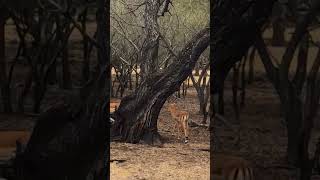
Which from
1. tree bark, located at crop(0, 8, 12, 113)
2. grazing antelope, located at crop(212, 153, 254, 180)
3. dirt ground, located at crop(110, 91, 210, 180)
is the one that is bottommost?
dirt ground, located at crop(110, 91, 210, 180)

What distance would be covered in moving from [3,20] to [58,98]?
2.44 feet

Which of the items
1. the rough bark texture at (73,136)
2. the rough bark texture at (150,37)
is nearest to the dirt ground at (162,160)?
the rough bark texture at (150,37)

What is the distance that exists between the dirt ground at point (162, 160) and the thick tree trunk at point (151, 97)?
0.94ft

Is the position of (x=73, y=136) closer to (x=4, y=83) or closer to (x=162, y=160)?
(x=4, y=83)

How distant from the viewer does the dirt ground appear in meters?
9.04

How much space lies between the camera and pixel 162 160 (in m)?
9.84

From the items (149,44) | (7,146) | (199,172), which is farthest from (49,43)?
(149,44)

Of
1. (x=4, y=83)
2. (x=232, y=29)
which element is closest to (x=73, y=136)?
(x=4, y=83)

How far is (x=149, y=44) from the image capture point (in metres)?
10.9

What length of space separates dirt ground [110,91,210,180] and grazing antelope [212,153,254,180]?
185 inches

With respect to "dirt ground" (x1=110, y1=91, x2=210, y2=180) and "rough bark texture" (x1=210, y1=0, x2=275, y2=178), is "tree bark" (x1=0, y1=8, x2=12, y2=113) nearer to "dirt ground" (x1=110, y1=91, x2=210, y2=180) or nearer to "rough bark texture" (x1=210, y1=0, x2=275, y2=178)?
A: "rough bark texture" (x1=210, y1=0, x2=275, y2=178)

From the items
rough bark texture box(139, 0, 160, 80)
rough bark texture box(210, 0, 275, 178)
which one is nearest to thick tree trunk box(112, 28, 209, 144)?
rough bark texture box(139, 0, 160, 80)

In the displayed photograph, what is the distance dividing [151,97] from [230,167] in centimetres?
578

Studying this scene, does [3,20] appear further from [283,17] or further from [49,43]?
[283,17]
